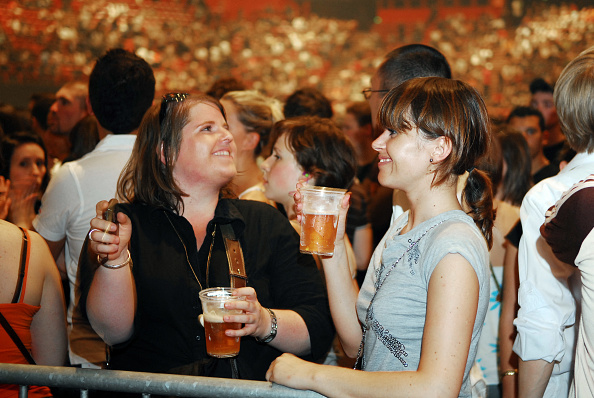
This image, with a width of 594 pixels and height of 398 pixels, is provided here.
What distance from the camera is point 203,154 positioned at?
232 cm

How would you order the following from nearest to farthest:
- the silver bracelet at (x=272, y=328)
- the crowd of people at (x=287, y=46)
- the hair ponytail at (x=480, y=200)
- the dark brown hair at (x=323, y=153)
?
1. the hair ponytail at (x=480, y=200)
2. the silver bracelet at (x=272, y=328)
3. the dark brown hair at (x=323, y=153)
4. the crowd of people at (x=287, y=46)

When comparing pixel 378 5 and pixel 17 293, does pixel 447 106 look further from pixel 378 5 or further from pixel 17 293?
pixel 378 5

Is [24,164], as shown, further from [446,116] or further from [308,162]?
[446,116]

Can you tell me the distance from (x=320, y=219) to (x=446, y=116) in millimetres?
501

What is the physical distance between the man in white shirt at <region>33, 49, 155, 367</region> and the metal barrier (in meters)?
0.96

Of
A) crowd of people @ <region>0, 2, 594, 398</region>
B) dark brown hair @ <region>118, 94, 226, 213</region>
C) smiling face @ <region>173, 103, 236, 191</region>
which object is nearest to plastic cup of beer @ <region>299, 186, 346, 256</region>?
crowd of people @ <region>0, 2, 594, 398</region>

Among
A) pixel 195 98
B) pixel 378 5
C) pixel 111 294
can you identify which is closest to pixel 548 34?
pixel 378 5

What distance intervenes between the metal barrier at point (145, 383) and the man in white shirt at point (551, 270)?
0.86 meters

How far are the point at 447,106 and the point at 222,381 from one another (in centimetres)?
100

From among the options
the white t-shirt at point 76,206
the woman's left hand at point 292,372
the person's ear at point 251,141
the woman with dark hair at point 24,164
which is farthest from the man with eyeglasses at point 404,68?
the woman with dark hair at point 24,164

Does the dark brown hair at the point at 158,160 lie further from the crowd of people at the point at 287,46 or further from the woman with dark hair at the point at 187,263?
the crowd of people at the point at 287,46

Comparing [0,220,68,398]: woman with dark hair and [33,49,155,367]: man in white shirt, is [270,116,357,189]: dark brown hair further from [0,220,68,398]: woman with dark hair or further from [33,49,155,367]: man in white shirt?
[0,220,68,398]: woman with dark hair

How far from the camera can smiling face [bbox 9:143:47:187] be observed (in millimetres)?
3752

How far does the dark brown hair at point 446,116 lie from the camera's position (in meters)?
1.72
